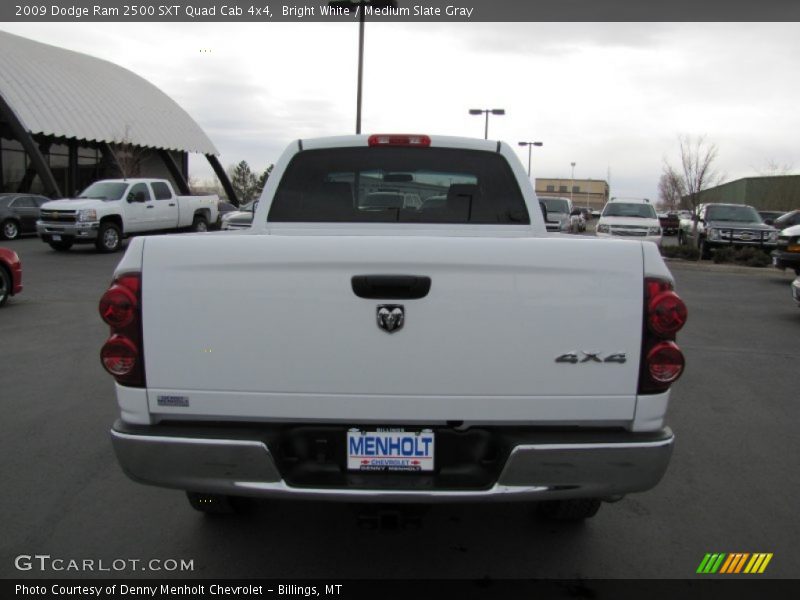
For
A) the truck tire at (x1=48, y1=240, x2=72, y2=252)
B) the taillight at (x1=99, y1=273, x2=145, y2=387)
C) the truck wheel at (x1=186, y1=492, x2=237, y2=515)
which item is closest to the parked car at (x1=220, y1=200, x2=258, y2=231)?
the truck wheel at (x1=186, y1=492, x2=237, y2=515)

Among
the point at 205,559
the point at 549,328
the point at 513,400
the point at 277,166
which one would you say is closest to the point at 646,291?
the point at 549,328

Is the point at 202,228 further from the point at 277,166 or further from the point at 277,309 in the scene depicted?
the point at 277,309

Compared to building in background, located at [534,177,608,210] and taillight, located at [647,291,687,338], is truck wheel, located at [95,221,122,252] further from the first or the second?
building in background, located at [534,177,608,210]

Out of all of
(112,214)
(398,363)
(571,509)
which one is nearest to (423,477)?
(398,363)

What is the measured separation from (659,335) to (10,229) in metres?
26.1

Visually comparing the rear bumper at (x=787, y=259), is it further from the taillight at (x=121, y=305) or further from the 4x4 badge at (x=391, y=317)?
the taillight at (x=121, y=305)

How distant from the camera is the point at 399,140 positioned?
15.1 ft

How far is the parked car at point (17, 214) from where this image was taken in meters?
24.0

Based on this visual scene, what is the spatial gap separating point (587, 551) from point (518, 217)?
2.10 meters

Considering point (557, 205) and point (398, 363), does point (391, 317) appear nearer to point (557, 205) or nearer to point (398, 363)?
point (398, 363)

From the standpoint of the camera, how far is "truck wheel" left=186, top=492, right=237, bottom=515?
3.54m

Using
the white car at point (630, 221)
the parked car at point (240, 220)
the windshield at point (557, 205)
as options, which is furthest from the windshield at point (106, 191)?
the windshield at point (557, 205)

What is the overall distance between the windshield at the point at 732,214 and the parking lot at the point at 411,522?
17031 mm

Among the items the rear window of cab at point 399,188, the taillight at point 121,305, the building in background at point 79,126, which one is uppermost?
the building in background at point 79,126
